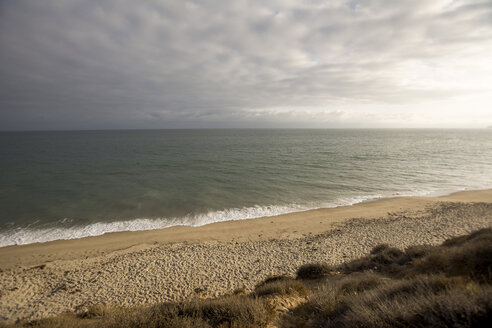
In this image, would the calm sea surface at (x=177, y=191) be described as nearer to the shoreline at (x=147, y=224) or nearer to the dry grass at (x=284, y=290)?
the shoreline at (x=147, y=224)

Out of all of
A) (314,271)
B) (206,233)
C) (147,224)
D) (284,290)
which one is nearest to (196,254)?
(206,233)

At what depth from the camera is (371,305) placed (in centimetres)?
408

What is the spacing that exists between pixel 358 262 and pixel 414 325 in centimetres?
626

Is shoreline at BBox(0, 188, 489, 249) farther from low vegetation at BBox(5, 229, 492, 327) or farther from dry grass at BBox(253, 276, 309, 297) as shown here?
dry grass at BBox(253, 276, 309, 297)

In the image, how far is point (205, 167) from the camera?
35.6m

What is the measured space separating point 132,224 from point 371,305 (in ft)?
52.6

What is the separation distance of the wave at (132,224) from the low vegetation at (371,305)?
8.81m

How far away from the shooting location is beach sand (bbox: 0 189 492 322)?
8.41m

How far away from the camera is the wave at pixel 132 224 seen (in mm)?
13469

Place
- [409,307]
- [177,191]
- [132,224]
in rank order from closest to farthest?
[409,307], [132,224], [177,191]

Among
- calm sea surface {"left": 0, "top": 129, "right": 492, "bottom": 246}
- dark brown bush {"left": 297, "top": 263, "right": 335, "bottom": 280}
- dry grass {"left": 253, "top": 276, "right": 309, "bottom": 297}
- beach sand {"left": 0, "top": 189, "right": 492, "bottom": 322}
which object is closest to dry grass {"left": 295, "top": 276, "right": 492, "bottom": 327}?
dry grass {"left": 253, "top": 276, "right": 309, "bottom": 297}

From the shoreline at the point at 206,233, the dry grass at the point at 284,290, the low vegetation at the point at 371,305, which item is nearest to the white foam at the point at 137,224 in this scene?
the shoreline at the point at 206,233

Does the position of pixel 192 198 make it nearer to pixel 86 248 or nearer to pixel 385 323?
pixel 86 248

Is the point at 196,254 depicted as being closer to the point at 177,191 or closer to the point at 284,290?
the point at 284,290
